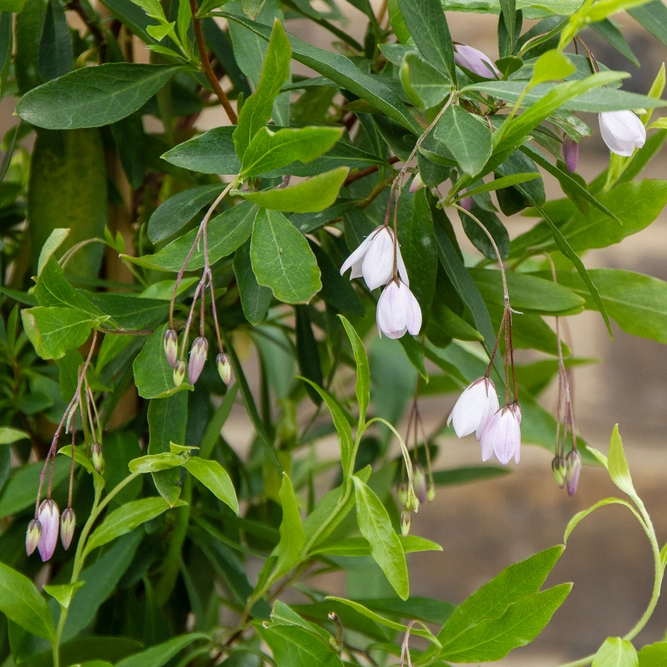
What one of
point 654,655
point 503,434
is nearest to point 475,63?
point 503,434

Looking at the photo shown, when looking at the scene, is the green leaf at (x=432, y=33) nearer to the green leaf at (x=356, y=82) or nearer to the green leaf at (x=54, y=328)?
the green leaf at (x=356, y=82)

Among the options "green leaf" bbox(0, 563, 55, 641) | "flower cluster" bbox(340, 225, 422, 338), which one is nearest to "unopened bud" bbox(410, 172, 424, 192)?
"flower cluster" bbox(340, 225, 422, 338)

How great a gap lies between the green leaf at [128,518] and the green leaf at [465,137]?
197 mm

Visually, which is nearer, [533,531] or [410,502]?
[410,502]

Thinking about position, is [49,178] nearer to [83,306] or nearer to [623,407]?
[83,306]

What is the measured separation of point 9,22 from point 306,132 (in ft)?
0.70

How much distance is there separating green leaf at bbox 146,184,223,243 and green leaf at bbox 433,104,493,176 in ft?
0.36

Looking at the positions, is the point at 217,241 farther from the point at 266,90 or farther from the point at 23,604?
the point at 23,604

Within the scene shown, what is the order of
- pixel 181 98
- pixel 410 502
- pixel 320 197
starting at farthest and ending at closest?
pixel 181 98 → pixel 410 502 → pixel 320 197


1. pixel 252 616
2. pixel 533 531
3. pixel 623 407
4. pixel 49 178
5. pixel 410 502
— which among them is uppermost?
pixel 49 178

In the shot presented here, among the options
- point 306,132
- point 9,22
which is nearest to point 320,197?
point 306,132

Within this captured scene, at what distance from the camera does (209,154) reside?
289 millimetres

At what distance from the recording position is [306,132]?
0.24 m

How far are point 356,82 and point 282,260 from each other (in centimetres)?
7
